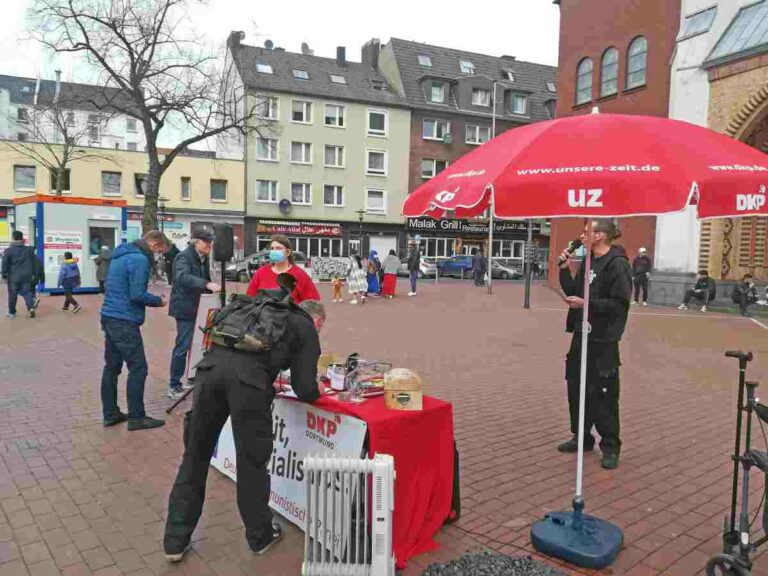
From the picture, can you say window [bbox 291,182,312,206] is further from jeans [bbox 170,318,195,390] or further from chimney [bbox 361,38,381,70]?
jeans [bbox 170,318,195,390]

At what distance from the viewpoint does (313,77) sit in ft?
141

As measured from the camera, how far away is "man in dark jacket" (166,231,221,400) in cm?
632

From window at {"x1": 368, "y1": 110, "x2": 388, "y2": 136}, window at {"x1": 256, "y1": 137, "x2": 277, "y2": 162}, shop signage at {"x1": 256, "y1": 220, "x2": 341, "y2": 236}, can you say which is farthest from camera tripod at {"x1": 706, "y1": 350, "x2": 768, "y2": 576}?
window at {"x1": 368, "y1": 110, "x2": 388, "y2": 136}

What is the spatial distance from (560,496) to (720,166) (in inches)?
100

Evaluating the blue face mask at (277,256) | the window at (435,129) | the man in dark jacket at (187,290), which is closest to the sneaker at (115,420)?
the man in dark jacket at (187,290)

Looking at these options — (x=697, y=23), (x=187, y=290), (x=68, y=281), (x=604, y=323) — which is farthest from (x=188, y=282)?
(x=697, y=23)

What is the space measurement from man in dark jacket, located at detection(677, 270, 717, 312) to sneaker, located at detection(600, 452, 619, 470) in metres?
15.1

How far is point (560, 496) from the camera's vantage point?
14.2ft

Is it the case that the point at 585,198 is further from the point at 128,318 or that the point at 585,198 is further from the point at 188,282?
the point at 188,282

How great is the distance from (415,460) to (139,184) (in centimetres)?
4062

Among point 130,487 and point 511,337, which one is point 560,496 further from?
point 511,337

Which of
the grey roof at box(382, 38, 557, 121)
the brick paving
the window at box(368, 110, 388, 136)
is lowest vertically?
the brick paving

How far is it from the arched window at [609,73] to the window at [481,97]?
24247 millimetres

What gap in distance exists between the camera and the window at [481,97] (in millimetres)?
46856
